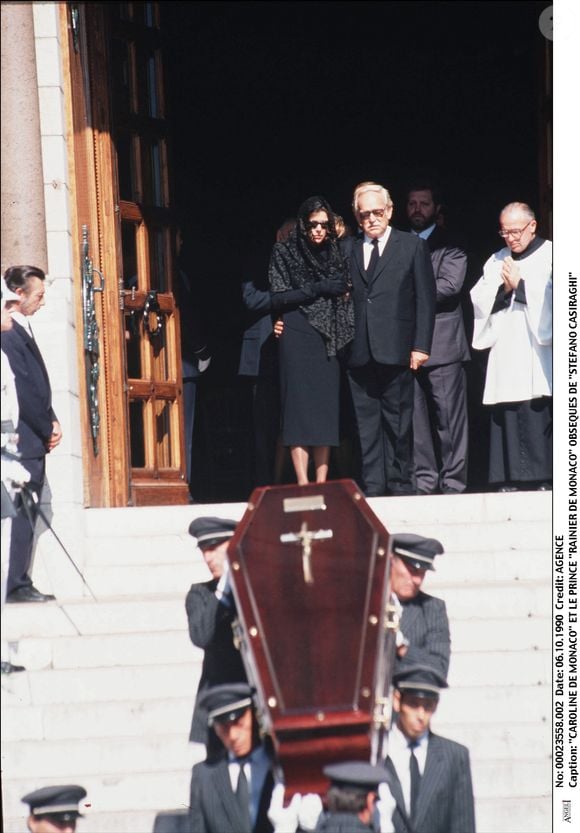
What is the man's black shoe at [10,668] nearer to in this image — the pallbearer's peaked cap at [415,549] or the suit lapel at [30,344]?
the suit lapel at [30,344]

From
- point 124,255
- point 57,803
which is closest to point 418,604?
point 57,803

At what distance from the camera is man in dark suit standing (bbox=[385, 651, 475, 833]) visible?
5948mm

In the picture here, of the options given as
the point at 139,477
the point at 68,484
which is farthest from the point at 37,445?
the point at 139,477

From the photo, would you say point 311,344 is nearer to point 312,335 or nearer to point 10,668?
point 312,335

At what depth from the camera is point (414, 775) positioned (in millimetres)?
6020

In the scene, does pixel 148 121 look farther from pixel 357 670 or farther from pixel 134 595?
pixel 357 670

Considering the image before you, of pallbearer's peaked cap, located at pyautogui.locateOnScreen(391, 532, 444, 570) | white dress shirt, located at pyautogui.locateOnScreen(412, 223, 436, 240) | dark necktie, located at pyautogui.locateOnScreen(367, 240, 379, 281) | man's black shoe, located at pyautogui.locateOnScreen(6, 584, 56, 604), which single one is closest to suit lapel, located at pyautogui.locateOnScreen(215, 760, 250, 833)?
pallbearer's peaked cap, located at pyautogui.locateOnScreen(391, 532, 444, 570)

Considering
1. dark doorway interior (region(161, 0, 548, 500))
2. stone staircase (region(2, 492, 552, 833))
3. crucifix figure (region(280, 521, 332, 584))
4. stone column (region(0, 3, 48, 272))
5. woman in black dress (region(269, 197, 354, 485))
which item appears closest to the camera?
crucifix figure (region(280, 521, 332, 584))

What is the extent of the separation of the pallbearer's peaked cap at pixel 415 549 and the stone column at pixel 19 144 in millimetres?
2773

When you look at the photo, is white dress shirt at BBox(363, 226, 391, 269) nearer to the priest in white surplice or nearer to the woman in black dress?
the woman in black dress

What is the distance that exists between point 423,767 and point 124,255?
427cm

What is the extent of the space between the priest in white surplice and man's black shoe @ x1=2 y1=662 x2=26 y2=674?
2.89m

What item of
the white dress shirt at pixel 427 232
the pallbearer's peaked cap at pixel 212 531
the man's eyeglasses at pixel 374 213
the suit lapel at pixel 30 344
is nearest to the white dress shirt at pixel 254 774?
the pallbearer's peaked cap at pixel 212 531

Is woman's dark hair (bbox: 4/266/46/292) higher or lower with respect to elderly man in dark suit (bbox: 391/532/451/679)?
higher
